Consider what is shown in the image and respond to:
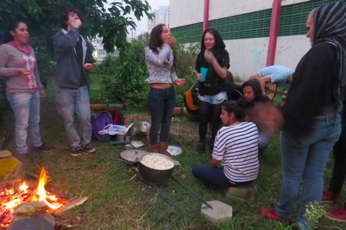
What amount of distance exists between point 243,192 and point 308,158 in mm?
1039

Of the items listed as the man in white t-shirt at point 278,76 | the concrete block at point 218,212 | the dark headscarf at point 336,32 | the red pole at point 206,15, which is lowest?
the concrete block at point 218,212

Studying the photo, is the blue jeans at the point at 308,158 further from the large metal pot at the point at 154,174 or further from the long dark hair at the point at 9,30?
the long dark hair at the point at 9,30

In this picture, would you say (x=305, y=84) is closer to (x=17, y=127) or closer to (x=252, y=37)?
(x=17, y=127)

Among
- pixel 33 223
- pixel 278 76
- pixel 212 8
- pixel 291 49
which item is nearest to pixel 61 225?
pixel 33 223

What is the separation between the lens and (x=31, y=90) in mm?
3928

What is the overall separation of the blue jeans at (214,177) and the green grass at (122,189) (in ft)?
0.47

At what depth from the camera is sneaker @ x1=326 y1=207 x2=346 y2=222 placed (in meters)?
2.70

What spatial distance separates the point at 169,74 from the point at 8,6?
2.97m

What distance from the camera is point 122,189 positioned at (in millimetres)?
3268

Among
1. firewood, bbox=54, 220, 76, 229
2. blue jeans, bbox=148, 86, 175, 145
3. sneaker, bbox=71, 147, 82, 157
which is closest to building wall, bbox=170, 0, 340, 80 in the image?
blue jeans, bbox=148, 86, 175, 145

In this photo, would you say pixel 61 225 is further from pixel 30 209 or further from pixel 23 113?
pixel 23 113

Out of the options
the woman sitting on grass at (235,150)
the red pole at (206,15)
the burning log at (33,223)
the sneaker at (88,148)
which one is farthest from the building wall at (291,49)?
the burning log at (33,223)

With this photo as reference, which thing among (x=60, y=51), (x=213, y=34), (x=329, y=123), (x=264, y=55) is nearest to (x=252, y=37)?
(x=264, y=55)

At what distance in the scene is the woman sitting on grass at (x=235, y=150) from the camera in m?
2.91
